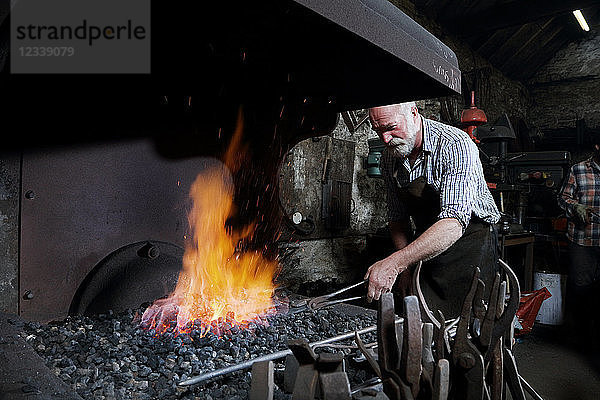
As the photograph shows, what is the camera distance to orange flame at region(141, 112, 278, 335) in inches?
61.0

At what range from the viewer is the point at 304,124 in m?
2.27

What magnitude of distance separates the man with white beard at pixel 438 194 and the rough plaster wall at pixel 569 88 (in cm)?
690

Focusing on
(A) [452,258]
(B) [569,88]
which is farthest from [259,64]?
(B) [569,88]

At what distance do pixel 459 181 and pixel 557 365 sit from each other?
2.47m

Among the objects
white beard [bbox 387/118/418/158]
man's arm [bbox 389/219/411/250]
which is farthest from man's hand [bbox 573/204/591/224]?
white beard [bbox 387/118/418/158]

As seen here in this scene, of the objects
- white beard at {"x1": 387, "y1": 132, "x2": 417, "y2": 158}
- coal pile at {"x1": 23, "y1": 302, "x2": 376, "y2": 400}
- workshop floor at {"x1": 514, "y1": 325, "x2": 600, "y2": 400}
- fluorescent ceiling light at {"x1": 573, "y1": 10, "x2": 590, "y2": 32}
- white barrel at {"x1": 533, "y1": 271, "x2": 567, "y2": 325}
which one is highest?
fluorescent ceiling light at {"x1": 573, "y1": 10, "x2": 590, "y2": 32}

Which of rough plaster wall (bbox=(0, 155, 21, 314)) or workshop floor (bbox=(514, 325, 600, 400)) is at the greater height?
rough plaster wall (bbox=(0, 155, 21, 314))

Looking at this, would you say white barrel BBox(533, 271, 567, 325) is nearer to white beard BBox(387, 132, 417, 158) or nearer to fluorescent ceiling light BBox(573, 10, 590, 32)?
white beard BBox(387, 132, 417, 158)

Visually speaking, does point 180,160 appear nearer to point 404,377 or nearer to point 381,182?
point 404,377

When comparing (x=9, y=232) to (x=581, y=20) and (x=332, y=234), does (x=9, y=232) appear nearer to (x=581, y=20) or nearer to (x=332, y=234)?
(x=332, y=234)

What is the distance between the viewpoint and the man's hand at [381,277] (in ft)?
5.62

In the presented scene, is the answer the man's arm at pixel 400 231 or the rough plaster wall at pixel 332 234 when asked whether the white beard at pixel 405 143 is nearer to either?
the man's arm at pixel 400 231

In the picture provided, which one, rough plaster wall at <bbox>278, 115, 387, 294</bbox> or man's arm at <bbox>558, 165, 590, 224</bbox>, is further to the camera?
man's arm at <bbox>558, 165, 590, 224</bbox>

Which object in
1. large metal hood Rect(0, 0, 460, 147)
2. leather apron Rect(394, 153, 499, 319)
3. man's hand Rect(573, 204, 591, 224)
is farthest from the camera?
man's hand Rect(573, 204, 591, 224)
